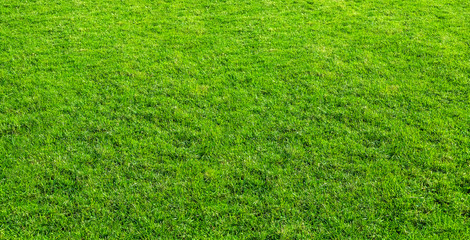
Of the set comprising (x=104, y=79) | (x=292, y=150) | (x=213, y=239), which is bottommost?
(x=213, y=239)

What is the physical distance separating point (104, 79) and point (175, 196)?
2.82 m

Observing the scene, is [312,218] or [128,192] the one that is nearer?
[312,218]

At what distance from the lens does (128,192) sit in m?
5.33

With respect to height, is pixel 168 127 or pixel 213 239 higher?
pixel 168 127

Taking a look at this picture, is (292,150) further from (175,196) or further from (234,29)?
(234,29)

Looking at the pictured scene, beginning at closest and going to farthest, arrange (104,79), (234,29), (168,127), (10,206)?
(10,206)
(168,127)
(104,79)
(234,29)

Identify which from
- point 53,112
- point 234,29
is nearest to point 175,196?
point 53,112

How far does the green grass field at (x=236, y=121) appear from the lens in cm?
504

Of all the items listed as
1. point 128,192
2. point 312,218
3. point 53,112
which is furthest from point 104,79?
point 312,218

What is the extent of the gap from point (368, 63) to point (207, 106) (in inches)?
111

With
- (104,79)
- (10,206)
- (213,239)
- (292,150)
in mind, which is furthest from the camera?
(104,79)

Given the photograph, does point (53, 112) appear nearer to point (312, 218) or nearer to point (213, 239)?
point (213, 239)

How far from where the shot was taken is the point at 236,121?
250 inches

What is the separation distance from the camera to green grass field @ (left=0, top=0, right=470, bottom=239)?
16.5 ft
